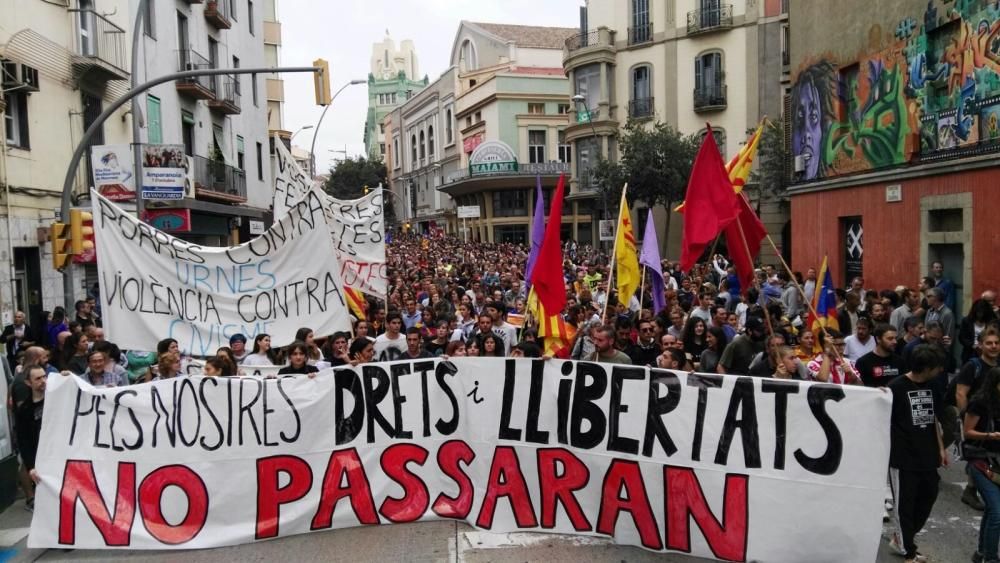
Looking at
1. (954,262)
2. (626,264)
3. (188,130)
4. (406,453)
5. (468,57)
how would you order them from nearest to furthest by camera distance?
(406,453) → (626,264) → (954,262) → (188,130) → (468,57)

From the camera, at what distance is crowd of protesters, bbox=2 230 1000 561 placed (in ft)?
17.4

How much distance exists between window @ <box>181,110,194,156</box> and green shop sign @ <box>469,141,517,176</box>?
A: 97.5ft

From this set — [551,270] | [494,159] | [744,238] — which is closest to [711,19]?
[494,159]

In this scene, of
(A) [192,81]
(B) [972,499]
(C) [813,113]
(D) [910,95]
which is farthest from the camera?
(A) [192,81]

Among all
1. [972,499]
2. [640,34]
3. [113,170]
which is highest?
[640,34]

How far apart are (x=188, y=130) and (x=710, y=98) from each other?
21464 millimetres

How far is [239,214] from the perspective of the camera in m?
27.4

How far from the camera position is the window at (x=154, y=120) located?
831 inches

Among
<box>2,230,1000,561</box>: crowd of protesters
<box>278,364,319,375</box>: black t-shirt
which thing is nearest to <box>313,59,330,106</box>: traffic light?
<box>2,230,1000,561</box>: crowd of protesters

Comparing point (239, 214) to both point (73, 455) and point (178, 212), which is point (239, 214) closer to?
point (178, 212)

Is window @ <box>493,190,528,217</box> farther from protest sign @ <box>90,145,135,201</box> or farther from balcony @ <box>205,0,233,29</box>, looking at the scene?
protest sign @ <box>90,145,135,201</box>

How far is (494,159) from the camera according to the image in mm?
53469

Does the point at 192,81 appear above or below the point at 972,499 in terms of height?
above

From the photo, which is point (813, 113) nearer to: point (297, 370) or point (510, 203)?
point (297, 370)
